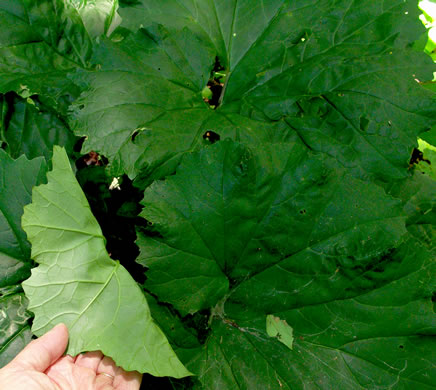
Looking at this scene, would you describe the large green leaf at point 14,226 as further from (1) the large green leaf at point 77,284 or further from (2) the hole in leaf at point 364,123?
(2) the hole in leaf at point 364,123

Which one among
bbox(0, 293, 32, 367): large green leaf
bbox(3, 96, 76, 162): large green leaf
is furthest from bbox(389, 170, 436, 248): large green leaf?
bbox(0, 293, 32, 367): large green leaf

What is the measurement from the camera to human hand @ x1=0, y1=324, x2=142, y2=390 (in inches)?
55.7

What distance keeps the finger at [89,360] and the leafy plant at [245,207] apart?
0.11 meters

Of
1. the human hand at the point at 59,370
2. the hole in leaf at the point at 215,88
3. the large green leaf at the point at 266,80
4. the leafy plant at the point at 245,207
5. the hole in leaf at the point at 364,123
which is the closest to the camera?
the human hand at the point at 59,370

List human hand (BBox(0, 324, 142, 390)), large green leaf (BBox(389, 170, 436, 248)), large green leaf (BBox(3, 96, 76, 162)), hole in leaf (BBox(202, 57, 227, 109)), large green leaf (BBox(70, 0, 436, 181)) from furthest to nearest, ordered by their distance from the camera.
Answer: hole in leaf (BBox(202, 57, 227, 109)) → large green leaf (BBox(389, 170, 436, 248)) → large green leaf (BBox(3, 96, 76, 162)) → large green leaf (BBox(70, 0, 436, 181)) → human hand (BBox(0, 324, 142, 390))

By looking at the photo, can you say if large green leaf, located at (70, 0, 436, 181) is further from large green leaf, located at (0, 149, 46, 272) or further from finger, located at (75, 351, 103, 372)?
finger, located at (75, 351, 103, 372)

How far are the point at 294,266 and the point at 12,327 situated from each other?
43.0 inches

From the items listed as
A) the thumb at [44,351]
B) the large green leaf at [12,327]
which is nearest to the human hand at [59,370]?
the thumb at [44,351]

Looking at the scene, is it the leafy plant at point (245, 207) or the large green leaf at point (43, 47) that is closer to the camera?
the leafy plant at point (245, 207)

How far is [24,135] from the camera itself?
6.43 ft

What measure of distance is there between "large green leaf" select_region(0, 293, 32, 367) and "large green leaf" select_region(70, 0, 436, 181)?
2.19 feet

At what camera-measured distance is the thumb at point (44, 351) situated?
145 cm

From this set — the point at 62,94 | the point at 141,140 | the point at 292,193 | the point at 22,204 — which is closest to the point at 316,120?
the point at 292,193

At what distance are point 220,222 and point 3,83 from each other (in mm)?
1077
